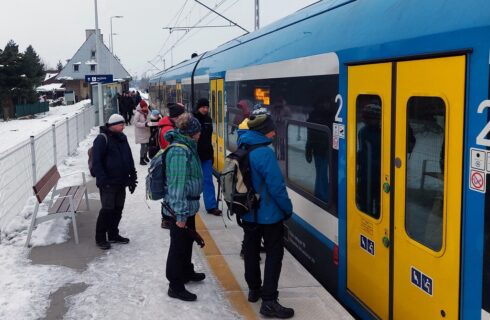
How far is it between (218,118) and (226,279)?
5949 mm

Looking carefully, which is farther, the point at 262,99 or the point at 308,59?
the point at 262,99

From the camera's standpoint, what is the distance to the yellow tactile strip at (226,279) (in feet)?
15.5

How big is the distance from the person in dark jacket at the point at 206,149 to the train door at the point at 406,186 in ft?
12.8

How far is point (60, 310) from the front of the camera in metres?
4.82

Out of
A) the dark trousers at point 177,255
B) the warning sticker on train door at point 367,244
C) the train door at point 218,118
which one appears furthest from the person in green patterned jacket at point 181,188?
the train door at point 218,118

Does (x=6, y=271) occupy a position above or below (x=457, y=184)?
below

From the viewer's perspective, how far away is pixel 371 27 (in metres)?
3.98

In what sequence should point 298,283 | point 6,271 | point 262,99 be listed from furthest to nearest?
point 262,99 → point 6,271 → point 298,283

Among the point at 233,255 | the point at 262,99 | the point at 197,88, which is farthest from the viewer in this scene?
the point at 197,88

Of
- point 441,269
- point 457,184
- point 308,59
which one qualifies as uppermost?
point 308,59

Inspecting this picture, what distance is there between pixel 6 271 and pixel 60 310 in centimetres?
132

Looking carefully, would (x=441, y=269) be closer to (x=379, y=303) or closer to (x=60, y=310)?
(x=379, y=303)

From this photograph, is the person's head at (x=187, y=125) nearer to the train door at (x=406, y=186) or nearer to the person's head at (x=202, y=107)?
the train door at (x=406, y=186)

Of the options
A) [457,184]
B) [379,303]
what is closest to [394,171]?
[457,184]
